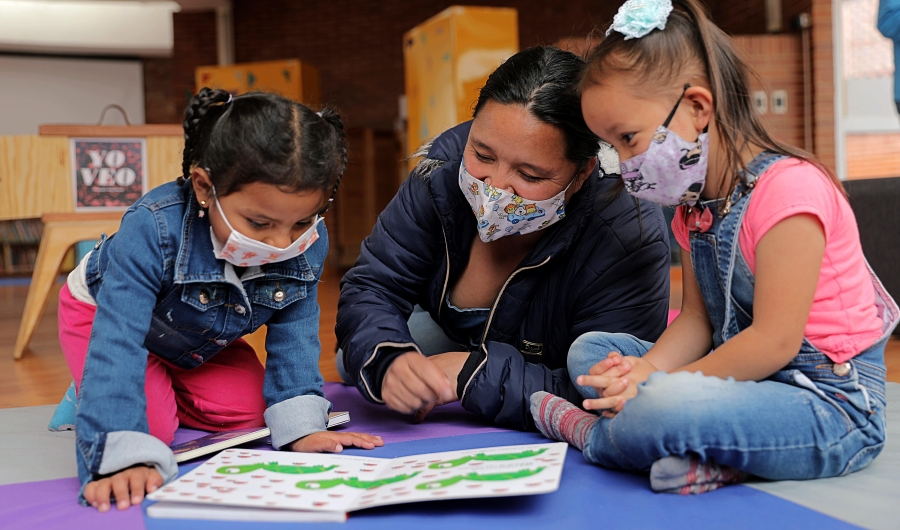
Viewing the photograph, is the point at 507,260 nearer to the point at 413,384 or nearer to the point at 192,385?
the point at 413,384

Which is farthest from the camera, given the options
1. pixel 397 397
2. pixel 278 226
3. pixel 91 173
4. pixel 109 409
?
pixel 91 173

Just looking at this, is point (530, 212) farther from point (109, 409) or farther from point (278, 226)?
point (109, 409)

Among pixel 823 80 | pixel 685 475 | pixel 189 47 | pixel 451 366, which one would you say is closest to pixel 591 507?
pixel 685 475

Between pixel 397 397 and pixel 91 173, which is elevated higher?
pixel 91 173

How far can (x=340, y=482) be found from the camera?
102cm

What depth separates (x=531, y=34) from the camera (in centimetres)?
696

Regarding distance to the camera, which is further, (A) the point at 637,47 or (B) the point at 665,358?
(B) the point at 665,358

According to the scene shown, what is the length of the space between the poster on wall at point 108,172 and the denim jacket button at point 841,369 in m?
2.35

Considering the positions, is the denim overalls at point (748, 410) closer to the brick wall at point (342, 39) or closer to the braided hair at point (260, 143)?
the braided hair at point (260, 143)

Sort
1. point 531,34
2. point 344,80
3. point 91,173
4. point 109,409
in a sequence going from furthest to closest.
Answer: point 344,80
point 531,34
point 91,173
point 109,409

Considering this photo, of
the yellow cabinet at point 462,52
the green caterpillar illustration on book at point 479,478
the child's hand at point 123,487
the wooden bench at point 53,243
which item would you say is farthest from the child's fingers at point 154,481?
the yellow cabinet at point 462,52

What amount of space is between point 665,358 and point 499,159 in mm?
424

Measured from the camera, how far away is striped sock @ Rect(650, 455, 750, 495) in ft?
3.28

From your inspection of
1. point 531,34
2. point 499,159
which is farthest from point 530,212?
point 531,34
